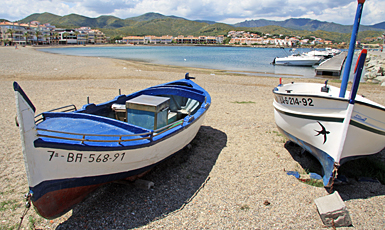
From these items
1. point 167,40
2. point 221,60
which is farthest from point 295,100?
point 167,40

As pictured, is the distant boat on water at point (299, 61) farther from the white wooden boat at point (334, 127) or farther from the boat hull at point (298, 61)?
the white wooden boat at point (334, 127)

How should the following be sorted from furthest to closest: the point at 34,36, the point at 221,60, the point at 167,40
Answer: the point at 167,40
the point at 34,36
the point at 221,60

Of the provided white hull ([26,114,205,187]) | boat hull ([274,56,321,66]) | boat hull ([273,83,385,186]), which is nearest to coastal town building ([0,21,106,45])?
boat hull ([274,56,321,66])

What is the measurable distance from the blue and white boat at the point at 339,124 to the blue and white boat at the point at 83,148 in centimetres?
304

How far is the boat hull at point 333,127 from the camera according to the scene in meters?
5.14

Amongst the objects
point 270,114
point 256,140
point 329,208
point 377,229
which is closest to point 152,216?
point 329,208

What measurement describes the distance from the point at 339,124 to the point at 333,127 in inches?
6.3

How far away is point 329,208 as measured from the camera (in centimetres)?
454

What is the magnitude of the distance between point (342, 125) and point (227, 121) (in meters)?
5.63

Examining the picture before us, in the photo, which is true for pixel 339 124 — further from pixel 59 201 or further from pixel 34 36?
pixel 34 36

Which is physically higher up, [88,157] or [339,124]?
[339,124]

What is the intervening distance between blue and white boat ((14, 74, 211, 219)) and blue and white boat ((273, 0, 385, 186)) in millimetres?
3038

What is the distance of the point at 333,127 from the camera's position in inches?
212

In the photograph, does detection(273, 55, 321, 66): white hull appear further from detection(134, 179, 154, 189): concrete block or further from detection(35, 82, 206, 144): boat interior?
detection(134, 179, 154, 189): concrete block
